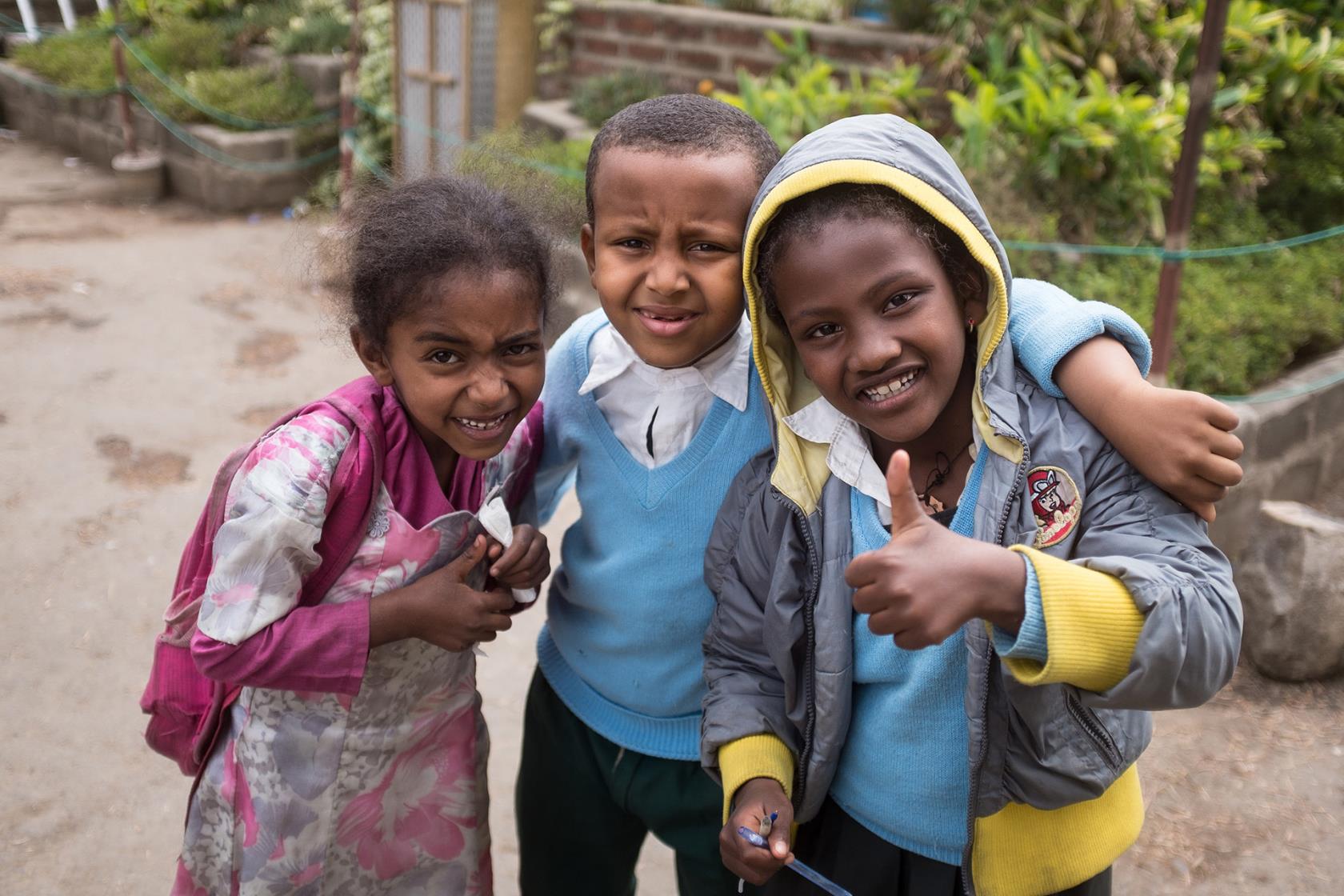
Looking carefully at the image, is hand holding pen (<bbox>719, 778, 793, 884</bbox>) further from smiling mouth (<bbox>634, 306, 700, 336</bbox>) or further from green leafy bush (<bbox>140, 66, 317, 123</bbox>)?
green leafy bush (<bbox>140, 66, 317, 123</bbox>)

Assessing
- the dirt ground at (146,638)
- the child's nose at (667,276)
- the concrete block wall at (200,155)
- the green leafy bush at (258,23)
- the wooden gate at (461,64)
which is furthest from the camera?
the green leafy bush at (258,23)

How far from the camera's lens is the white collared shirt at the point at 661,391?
165 centimetres

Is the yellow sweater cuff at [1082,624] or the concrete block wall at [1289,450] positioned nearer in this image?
the yellow sweater cuff at [1082,624]

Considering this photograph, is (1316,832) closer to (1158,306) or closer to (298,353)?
(1158,306)

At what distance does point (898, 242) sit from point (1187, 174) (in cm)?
214

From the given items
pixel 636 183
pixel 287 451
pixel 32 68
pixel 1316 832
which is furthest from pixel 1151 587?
pixel 32 68

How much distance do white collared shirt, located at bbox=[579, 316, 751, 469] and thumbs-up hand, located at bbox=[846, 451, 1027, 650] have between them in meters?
0.56

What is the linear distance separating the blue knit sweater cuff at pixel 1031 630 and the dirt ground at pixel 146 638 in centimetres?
112

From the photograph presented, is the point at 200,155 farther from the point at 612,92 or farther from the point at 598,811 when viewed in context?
the point at 598,811

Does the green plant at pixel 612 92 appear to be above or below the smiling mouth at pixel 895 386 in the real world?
A: below

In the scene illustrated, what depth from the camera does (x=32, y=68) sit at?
8992 mm

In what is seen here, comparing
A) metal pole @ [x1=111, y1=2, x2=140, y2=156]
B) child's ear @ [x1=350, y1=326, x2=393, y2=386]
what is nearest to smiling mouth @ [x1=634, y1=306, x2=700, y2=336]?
child's ear @ [x1=350, y1=326, x2=393, y2=386]

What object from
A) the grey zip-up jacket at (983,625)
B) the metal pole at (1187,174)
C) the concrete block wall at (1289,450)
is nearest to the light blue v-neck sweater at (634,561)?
the grey zip-up jacket at (983,625)

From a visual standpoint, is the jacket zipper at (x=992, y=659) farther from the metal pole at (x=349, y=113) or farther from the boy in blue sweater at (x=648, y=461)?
the metal pole at (x=349, y=113)
